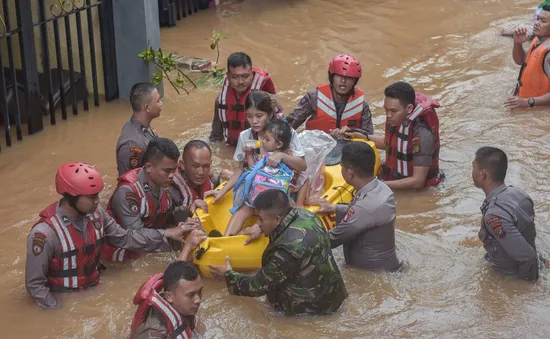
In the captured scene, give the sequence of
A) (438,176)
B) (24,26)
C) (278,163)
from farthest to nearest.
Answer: (24,26)
(438,176)
(278,163)

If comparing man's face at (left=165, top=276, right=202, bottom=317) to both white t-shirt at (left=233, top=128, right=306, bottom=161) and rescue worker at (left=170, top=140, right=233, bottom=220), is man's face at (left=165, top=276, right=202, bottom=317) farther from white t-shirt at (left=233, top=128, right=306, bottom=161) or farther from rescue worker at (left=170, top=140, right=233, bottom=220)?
white t-shirt at (left=233, top=128, right=306, bottom=161)

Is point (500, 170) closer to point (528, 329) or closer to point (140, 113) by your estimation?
point (528, 329)

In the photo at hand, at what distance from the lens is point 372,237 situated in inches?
248

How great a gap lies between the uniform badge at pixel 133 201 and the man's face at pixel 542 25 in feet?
18.0

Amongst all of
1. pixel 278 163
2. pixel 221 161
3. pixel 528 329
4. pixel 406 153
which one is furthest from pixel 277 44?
pixel 528 329

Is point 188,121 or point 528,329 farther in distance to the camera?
point 188,121

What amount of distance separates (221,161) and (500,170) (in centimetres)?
331

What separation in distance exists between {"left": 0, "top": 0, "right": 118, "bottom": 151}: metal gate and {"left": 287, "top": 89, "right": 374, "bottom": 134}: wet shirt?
2.71 meters

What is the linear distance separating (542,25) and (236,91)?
3717mm

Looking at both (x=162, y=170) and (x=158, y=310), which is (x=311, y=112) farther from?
(x=158, y=310)

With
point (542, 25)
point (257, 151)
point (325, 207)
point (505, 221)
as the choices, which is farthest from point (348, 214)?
point (542, 25)

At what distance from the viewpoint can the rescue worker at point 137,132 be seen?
729 centimetres

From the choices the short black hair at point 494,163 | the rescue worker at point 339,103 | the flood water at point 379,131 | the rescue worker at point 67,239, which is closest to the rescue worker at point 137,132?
the flood water at point 379,131

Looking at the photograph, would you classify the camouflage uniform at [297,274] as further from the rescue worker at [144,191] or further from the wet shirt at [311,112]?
the wet shirt at [311,112]
